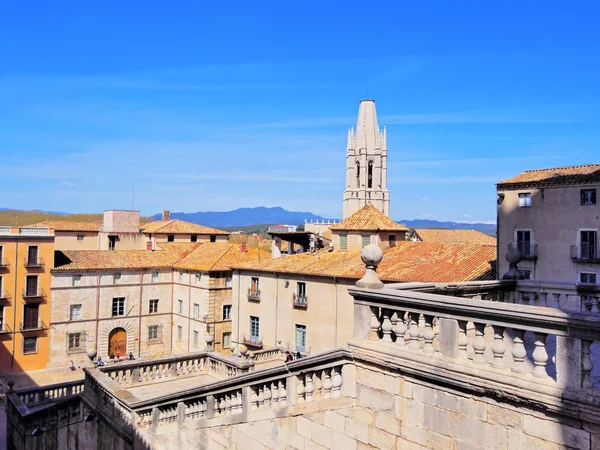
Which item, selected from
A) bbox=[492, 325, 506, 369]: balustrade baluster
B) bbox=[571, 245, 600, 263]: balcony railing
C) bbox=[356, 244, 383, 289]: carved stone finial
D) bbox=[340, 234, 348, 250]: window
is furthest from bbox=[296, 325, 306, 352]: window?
bbox=[492, 325, 506, 369]: balustrade baluster

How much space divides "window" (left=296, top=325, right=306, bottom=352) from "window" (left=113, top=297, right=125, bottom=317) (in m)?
20.5

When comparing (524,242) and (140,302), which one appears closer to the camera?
(524,242)

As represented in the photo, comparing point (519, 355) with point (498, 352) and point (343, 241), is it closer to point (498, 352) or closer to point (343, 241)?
point (498, 352)

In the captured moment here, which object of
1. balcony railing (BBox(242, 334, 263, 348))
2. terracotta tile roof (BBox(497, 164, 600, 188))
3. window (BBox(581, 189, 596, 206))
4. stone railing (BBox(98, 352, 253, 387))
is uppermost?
terracotta tile roof (BBox(497, 164, 600, 188))

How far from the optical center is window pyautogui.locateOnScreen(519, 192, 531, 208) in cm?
3584

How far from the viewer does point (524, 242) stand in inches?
1410

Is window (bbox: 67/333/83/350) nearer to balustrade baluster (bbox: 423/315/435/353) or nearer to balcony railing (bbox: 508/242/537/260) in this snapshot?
balcony railing (bbox: 508/242/537/260)

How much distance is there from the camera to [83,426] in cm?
1675

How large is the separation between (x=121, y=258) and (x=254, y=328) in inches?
Result: 677

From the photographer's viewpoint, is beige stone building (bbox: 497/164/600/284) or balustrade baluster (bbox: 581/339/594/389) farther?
beige stone building (bbox: 497/164/600/284)

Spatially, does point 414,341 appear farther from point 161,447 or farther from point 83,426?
point 83,426

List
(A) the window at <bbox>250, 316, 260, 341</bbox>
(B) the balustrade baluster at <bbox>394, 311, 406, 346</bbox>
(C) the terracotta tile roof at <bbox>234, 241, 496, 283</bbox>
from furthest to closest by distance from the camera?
(A) the window at <bbox>250, 316, 260, 341</bbox> → (C) the terracotta tile roof at <bbox>234, 241, 496, 283</bbox> → (B) the balustrade baluster at <bbox>394, 311, 406, 346</bbox>

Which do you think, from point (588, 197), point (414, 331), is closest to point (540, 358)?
point (414, 331)

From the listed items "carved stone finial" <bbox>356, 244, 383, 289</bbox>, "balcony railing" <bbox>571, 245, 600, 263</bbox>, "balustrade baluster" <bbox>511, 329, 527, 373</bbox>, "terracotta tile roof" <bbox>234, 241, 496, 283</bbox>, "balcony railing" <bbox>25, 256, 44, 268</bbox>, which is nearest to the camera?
"balustrade baluster" <bbox>511, 329, 527, 373</bbox>
